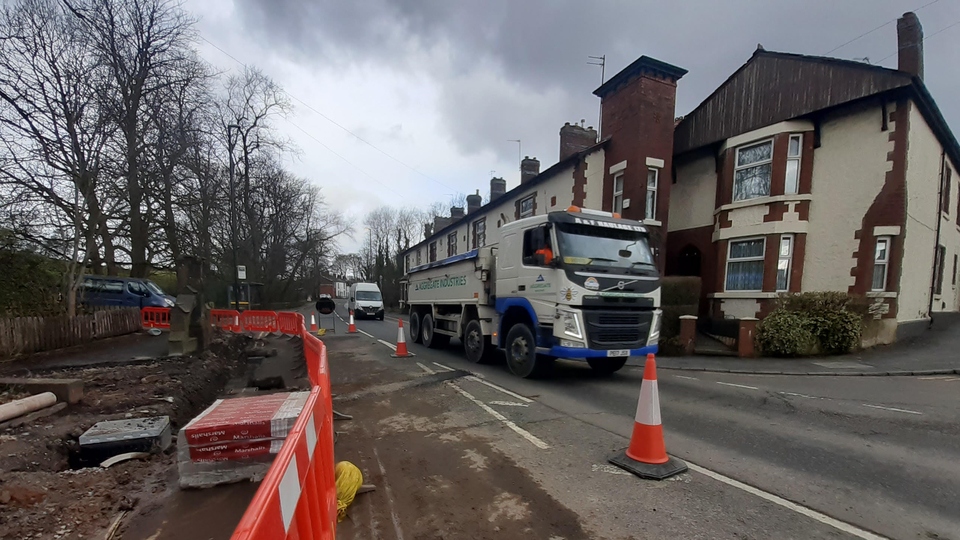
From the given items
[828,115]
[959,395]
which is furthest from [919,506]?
[828,115]

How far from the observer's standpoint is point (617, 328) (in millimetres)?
6742

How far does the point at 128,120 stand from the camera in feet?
44.6

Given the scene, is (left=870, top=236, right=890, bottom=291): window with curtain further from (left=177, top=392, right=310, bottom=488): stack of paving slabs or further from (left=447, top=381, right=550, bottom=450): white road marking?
(left=177, top=392, right=310, bottom=488): stack of paving slabs

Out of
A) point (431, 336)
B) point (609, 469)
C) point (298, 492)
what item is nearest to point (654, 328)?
point (609, 469)

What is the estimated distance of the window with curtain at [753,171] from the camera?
1240cm

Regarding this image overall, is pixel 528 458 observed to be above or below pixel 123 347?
above

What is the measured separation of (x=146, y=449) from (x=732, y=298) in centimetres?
1431

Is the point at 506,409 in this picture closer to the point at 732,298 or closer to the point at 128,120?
the point at 732,298

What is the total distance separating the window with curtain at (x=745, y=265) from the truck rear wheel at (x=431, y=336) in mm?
9339

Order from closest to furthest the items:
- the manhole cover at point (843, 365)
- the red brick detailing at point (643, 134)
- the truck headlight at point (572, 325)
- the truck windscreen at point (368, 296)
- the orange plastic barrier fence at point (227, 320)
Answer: the truck headlight at point (572, 325) → the manhole cover at point (843, 365) → the red brick detailing at point (643, 134) → the orange plastic barrier fence at point (227, 320) → the truck windscreen at point (368, 296)

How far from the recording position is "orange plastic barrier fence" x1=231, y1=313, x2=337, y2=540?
1.23 metres

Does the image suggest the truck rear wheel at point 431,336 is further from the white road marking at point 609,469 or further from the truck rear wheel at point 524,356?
the white road marking at point 609,469

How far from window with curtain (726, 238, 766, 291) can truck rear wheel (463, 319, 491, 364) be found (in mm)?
9009

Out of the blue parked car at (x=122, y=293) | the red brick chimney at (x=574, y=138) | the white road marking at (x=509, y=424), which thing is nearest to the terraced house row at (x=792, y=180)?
the red brick chimney at (x=574, y=138)
